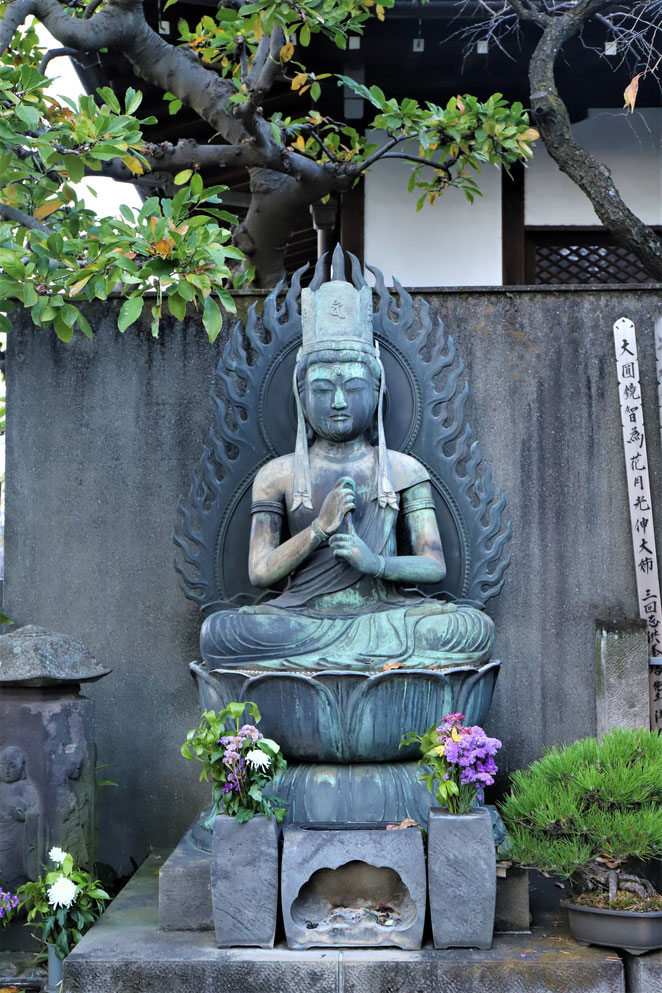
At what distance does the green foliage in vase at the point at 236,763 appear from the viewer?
13.0ft

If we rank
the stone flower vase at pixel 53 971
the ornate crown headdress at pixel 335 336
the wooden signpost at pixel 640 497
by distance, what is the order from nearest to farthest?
the stone flower vase at pixel 53 971
the ornate crown headdress at pixel 335 336
the wooden signpost at pixel 640 497

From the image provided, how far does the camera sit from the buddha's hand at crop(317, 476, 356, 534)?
15.4ft

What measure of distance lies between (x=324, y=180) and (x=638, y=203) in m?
2.76

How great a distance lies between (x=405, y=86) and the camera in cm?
796

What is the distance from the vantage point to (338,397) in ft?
16.6

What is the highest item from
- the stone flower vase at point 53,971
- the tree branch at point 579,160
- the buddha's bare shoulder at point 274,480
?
the tree branch at point 579,160

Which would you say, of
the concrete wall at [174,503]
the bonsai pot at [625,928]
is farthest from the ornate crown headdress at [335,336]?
the bonsai pot at [625,928]

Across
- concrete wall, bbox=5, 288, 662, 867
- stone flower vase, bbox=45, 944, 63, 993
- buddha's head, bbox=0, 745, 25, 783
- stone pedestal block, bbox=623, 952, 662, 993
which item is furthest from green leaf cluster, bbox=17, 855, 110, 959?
stone pedestal block, bbox=623, 952, 662, 993

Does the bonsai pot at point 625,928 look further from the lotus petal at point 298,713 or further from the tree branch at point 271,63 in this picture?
the tree branch at point 271,63

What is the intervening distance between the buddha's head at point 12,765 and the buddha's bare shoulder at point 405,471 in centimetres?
194

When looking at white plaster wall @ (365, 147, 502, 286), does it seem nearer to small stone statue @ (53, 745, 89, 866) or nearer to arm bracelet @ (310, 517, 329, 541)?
arm bracelet @ (310, 517, 329, 541)

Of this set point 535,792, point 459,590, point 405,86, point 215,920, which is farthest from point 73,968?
point 405,86

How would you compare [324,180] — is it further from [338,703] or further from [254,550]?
[338,703]

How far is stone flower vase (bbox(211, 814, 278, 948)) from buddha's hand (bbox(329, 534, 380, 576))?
3.82 ft
